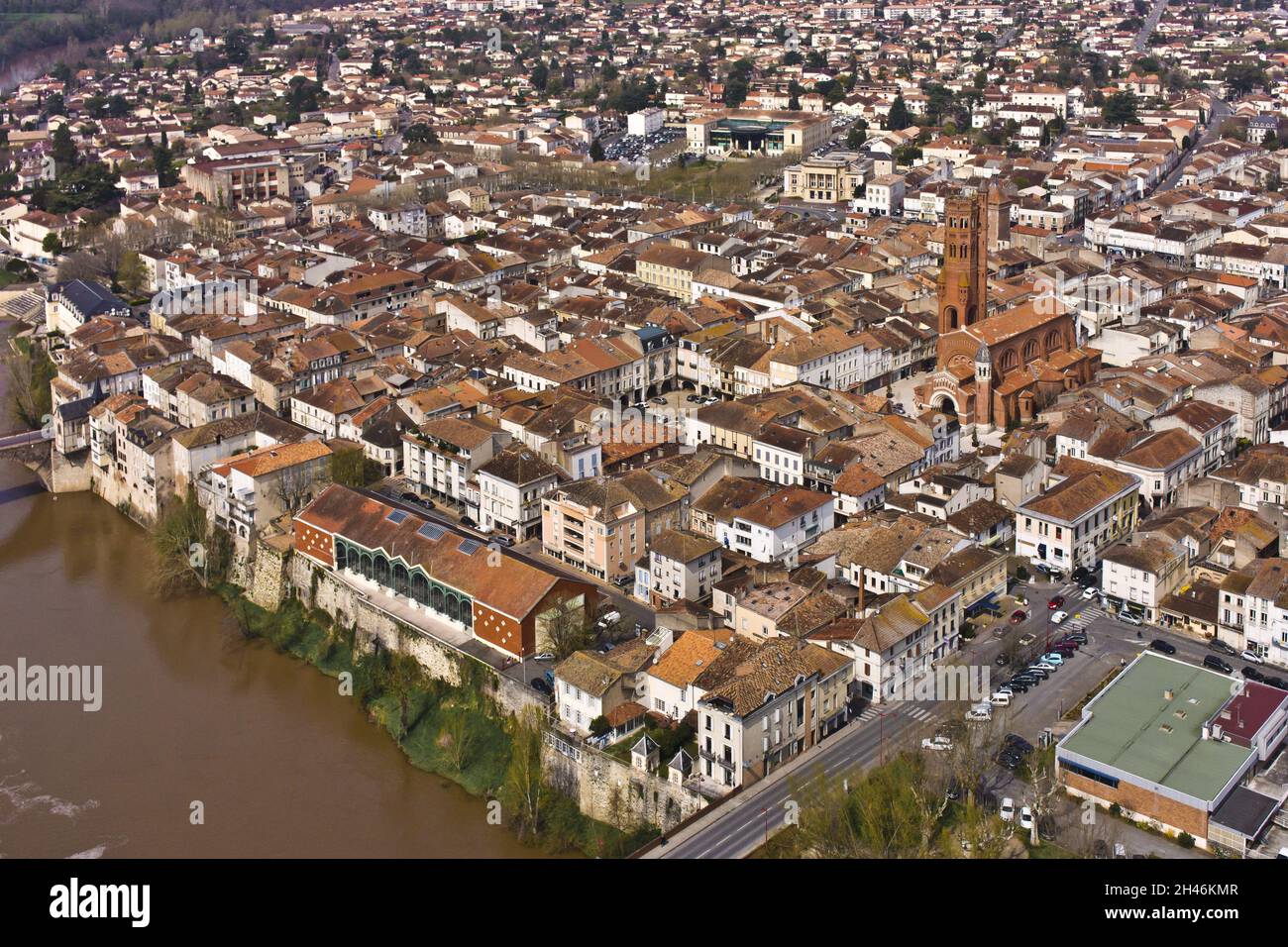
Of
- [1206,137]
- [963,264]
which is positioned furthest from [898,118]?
[963,264]

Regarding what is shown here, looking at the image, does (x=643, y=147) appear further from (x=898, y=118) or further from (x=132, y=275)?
(x=132, y=275)

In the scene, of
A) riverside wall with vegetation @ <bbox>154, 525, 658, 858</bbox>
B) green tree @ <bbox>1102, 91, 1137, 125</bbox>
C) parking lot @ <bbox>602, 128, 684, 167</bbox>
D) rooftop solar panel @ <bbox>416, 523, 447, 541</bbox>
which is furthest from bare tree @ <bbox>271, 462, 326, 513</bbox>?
green tree @ <bbox>1102, 91, 1137, 125</bbox>

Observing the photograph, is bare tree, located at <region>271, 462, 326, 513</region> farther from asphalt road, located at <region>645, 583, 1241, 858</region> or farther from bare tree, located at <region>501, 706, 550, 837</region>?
asphalt road, located at <region>645, 583, 1241, 858</region>

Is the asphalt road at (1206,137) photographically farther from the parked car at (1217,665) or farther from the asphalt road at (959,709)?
the parked car at (1217,665)

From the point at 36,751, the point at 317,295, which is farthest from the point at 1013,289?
the point at 36,751

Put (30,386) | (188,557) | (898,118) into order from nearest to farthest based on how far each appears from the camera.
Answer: (188,557) < (30,386) < (898,118)

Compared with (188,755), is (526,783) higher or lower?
higher

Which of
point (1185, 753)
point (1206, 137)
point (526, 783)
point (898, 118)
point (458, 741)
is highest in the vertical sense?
point (898, 118)
